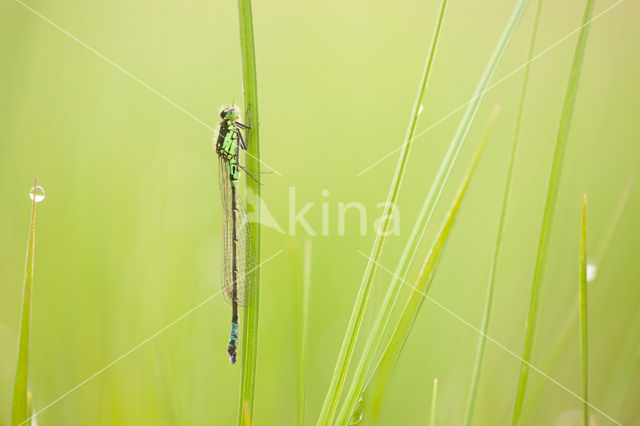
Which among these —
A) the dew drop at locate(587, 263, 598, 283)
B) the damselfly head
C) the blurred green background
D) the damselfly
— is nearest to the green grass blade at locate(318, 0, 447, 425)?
the blurred green background

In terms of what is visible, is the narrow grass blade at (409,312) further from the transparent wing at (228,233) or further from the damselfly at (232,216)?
the transparent wing at (228,233)

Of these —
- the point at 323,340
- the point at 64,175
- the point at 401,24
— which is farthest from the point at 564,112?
the point at 401,24

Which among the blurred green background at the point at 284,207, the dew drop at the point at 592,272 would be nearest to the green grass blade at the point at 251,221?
the blurred green background at the point at 284,207

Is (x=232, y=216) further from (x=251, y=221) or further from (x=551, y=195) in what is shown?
(x=551, y=195)

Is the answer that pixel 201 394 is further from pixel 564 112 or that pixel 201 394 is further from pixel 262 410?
pixel 564 112

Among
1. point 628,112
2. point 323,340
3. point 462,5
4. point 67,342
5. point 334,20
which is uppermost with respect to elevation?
point 334,20

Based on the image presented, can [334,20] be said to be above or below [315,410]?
above

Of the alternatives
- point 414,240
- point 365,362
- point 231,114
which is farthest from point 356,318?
point 231,114
